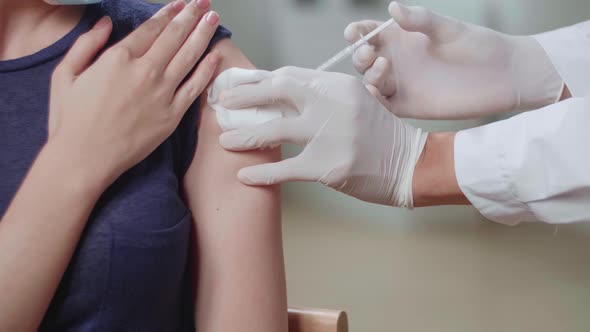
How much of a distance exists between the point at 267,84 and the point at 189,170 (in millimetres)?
198

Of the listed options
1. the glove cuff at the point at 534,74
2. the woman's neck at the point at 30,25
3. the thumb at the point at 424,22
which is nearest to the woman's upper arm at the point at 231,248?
the woman's neck at the point at 30,25

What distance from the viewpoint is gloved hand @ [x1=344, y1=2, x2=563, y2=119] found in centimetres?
160

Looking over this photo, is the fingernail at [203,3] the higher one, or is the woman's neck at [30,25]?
the fingernail at [203,3]

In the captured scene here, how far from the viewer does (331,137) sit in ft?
3.95

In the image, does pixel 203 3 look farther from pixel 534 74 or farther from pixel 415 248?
pixel 415 248

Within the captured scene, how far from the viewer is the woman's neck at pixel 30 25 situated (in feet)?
3.50

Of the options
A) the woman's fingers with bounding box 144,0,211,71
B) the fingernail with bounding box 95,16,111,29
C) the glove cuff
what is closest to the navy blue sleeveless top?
the fingernail with bounding box 95,16,111,29

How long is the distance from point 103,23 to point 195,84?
7.1 inches

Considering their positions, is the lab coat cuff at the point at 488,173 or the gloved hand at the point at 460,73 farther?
the gloved hand at the point at 460,73

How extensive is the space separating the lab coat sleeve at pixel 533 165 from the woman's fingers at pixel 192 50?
19.7 inches

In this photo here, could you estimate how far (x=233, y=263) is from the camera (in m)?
1.05

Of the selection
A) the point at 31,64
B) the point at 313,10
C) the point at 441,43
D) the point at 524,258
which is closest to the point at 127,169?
the point at 31,64

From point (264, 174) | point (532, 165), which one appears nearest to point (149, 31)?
point (264, 174)

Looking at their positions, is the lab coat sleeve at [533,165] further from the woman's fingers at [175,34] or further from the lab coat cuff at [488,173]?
the woman's fingers at [175,34]
